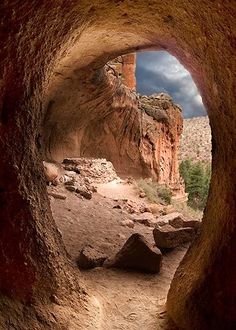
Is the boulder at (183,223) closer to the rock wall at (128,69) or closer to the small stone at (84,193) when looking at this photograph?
the small stone at (84,193)

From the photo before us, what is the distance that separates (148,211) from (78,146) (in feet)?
17.0

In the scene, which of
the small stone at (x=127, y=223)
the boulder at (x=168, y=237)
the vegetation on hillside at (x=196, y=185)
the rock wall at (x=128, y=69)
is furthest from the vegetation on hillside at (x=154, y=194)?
the vegetation on hillside at (x=196, y=185)

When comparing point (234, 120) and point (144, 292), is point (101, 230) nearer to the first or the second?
point (144, 292)

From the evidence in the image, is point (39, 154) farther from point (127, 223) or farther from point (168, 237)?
point (127, 223)

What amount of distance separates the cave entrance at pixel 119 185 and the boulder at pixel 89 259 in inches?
0.4

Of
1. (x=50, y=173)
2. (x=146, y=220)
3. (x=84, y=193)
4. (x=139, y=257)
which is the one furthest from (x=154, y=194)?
(x=139, y=257)

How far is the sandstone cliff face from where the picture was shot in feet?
30.8

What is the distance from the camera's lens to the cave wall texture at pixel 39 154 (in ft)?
6.66

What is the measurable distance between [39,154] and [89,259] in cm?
170

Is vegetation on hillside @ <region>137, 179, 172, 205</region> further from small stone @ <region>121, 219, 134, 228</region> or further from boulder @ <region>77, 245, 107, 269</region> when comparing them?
boulder @ <region>77, 245, 107, 269</region>

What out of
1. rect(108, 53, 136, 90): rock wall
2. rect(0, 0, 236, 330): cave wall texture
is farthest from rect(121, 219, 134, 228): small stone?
rect(108, 53, 136, 90): rock wall

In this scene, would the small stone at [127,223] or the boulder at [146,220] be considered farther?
the boulder at [146,220]

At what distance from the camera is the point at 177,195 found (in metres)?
16.2

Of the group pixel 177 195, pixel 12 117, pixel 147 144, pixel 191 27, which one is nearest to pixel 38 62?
pixel 12 117
